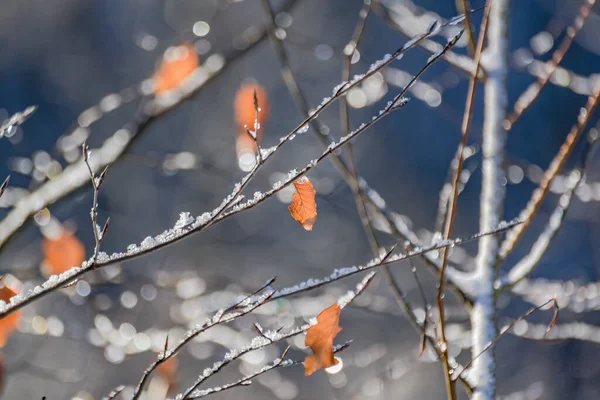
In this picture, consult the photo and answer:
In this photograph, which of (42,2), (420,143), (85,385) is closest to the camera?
(85,385)

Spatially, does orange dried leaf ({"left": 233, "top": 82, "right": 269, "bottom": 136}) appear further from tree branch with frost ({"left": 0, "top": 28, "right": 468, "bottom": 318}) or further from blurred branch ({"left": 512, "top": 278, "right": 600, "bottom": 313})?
blurred branch ({"left": 512, "top": 278, "right": 600, "bottom": 313})

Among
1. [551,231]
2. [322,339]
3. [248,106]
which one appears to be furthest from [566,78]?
[322,339]

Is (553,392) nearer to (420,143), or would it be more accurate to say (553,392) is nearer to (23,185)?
(420,143)

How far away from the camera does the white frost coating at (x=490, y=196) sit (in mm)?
1494

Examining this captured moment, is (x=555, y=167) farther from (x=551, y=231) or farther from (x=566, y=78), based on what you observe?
(x=566, y=78)

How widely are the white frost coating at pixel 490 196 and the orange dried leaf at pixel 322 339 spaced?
0.46m

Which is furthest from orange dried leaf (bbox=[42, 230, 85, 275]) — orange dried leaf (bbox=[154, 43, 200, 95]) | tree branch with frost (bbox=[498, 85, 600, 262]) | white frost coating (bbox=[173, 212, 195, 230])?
tree branch with frost (bbox=[498, 85, 600, 262])

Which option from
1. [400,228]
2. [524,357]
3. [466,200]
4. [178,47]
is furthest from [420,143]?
[400,228]

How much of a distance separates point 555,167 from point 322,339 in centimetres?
79

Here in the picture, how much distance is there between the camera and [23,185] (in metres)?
9.09

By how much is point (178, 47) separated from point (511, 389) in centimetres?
780

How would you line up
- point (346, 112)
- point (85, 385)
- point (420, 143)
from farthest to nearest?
point (420, 143)
point (85, 385)
point (346, 112)

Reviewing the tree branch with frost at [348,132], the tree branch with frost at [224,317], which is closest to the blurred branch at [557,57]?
the tree branch with frost at [348,132]

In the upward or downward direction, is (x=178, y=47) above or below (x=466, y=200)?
below
